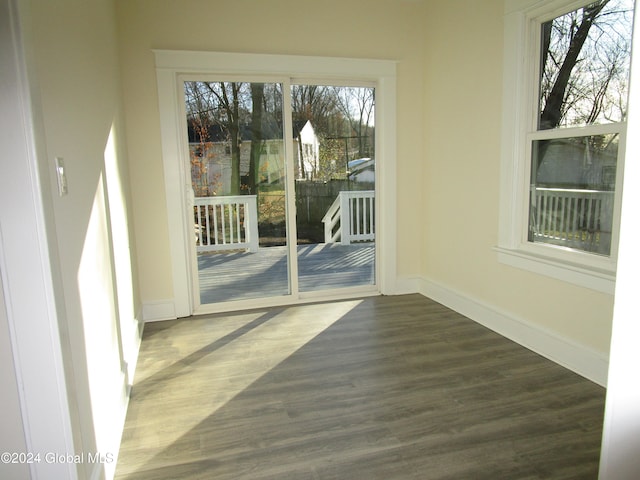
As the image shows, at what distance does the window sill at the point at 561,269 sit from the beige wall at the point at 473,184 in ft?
0.16

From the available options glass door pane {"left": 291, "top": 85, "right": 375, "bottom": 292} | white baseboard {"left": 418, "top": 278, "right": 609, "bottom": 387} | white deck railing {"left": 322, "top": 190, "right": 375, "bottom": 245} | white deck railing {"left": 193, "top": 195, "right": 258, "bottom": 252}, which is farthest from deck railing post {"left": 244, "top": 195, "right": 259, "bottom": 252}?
white baseboard {"left": 418, "top": 278, "right": 609, "bottom": 387}

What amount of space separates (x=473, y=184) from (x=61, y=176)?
2.95 metres

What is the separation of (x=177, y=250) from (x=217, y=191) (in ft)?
2.03

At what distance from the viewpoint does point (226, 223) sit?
3.85 metres

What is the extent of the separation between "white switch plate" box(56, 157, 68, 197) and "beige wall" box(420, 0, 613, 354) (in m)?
2.68

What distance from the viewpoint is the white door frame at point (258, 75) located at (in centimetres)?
350

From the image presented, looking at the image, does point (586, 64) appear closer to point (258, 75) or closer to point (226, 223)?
point (258, 75)

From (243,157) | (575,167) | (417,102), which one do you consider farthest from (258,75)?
(575,167)

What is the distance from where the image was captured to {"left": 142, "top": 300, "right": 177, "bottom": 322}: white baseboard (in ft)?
12.0

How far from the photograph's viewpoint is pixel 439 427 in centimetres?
205

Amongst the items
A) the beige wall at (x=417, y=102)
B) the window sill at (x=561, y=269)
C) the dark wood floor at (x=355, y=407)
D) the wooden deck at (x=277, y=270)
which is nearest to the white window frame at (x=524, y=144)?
the window sill at (x=561, y=269)

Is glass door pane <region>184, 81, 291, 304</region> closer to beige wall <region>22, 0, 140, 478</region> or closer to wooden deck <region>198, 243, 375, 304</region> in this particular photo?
wooden deck <region>198, 243, 375, 304</region>

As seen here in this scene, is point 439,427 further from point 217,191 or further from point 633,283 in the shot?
point 217,191

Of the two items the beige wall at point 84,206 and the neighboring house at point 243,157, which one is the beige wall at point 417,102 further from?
the beige wall at point 84,206
